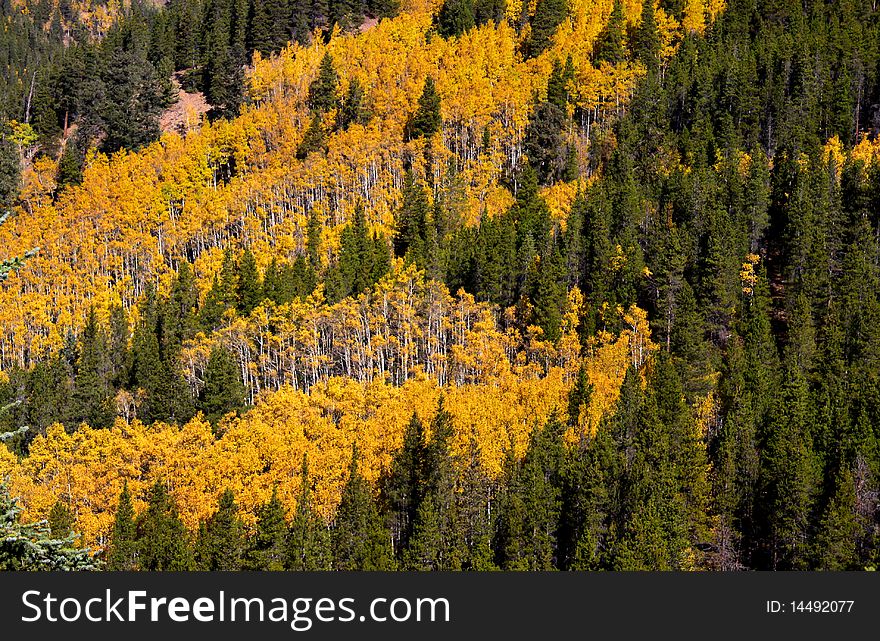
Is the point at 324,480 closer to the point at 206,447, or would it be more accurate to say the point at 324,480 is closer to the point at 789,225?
the point at 206,447

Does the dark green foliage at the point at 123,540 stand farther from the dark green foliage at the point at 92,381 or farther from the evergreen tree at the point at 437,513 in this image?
the dark green foliage at the point at 92,381

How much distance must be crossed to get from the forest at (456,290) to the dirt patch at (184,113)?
845mm

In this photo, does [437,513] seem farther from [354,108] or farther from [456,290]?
[354,108]

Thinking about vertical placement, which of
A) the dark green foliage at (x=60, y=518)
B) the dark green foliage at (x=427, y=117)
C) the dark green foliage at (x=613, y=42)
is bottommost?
the dark green foliage at (x=60, y=518)

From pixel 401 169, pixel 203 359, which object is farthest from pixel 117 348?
pixel 401 169

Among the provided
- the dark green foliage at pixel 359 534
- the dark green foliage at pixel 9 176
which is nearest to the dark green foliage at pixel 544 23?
the dark green foliage at pixel 9 176

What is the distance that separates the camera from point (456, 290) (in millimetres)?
113562

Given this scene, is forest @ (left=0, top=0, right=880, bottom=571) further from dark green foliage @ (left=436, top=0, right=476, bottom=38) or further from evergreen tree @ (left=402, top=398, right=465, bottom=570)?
dark green foliage @ (left=436, top=0, right=476, bottom=38)

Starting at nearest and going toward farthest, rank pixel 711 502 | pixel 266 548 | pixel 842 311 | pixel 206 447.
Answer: pixel 266 548 → pixel 711 502 → pixel 206 447 → pixel 842 311

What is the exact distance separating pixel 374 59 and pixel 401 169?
88.0ft

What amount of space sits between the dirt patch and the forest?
2.77ft

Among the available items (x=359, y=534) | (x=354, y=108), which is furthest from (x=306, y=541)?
(x=354, y=108)

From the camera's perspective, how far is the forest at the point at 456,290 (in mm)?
82438

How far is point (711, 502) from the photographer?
8475 cm
